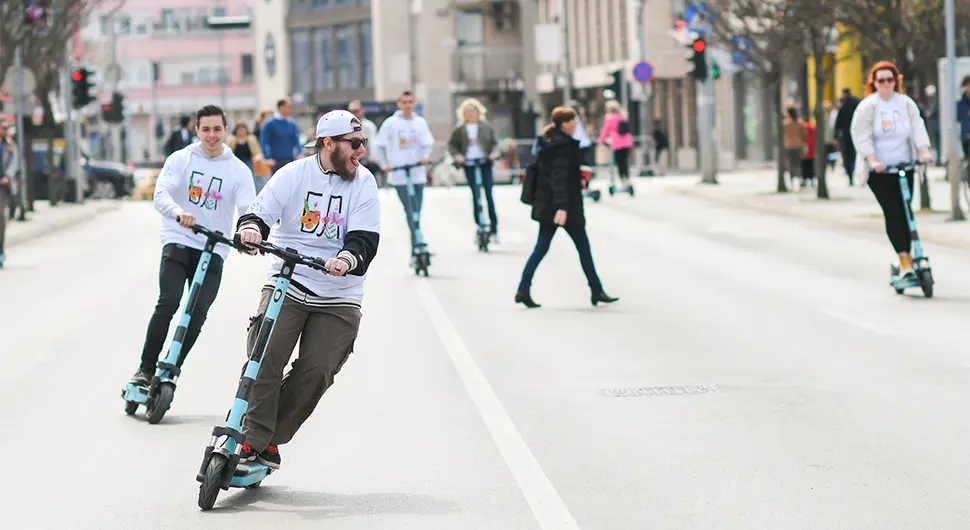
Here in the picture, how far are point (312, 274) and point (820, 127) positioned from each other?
2646 cm

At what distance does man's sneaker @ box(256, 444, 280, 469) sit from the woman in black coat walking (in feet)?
27.5

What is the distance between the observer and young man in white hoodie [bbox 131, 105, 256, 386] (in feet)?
35.7

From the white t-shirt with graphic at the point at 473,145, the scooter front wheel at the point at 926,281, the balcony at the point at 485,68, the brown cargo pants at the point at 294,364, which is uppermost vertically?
the balcony at the point at 485,68

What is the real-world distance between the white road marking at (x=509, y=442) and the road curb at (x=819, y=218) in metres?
9.24

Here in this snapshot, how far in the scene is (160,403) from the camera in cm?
1040

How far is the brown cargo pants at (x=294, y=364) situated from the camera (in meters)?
8.13

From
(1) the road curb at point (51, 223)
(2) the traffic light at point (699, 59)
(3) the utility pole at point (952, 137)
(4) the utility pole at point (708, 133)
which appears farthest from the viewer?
(4) the utility pole at point (708, 133)

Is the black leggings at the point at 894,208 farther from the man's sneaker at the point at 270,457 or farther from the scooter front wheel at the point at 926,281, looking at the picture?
the man's sneaker at the point at 270,457

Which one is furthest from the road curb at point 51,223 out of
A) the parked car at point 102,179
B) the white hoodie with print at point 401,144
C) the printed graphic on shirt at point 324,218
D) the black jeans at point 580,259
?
the printed graphic on shirt at point 324,218

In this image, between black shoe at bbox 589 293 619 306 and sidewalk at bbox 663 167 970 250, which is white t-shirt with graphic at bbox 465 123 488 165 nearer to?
sidewalk at bbox 663 167 970 250

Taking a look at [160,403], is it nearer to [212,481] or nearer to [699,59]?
[212,481]

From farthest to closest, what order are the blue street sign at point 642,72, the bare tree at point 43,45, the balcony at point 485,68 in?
1. the balcony at point 485,68
2. the blue street sign at point 642,72
3. the bare tree at point 43,45

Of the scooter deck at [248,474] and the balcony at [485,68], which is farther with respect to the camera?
the balcony at [485,68]

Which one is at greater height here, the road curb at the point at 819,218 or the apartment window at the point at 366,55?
the apartment window at the point at 366,55
